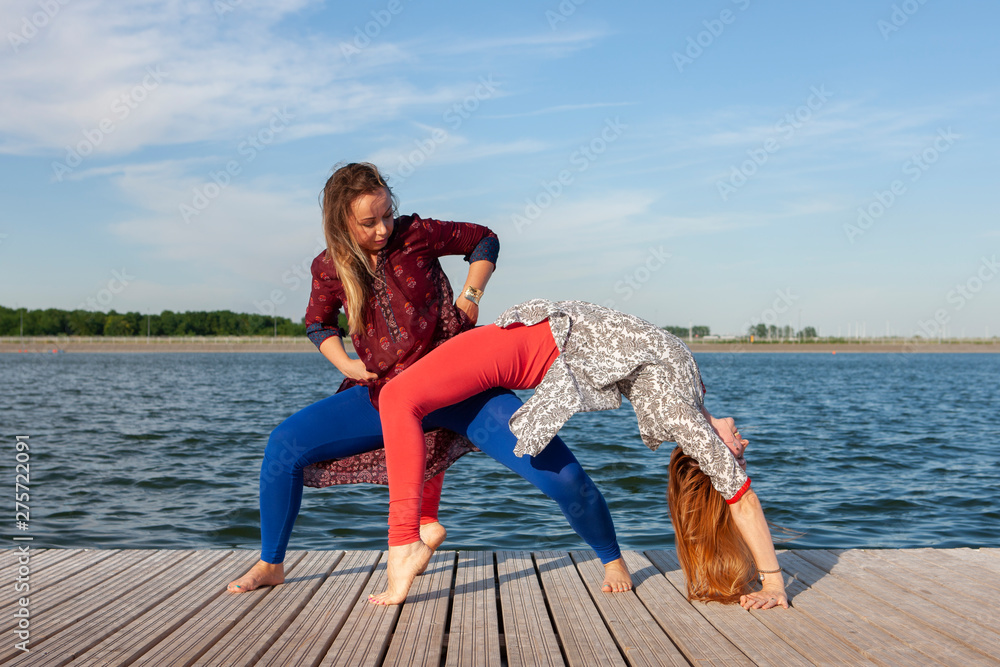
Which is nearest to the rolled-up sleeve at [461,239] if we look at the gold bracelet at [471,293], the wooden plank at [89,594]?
the gold bracelet at [471,293]

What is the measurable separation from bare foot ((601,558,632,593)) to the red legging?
835 millimetres

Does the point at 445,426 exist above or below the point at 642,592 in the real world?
above

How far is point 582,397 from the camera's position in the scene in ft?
9.45

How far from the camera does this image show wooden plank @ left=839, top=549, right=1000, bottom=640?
9.67 ft

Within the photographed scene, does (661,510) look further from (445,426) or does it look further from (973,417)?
(973,417)

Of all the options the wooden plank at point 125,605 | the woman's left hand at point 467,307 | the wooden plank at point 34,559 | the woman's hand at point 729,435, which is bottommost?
the wooden plank at point 34,559

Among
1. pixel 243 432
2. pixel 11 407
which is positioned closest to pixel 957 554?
pixel 243 432

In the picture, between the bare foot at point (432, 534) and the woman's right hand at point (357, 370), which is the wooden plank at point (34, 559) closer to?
the bare foot at point (432, 534)

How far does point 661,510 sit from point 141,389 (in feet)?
94.4

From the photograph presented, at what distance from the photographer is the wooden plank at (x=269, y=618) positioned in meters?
2.54

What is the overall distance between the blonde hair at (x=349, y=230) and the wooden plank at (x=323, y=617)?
1.06 m

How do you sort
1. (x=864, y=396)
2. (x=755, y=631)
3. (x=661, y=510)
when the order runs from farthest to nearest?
1. (x=864, y=396)
2. (x=661, y=510)
3. (x=755, y=631)

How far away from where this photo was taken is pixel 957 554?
3885 millimetres

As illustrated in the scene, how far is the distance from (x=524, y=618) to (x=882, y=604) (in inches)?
54.3
